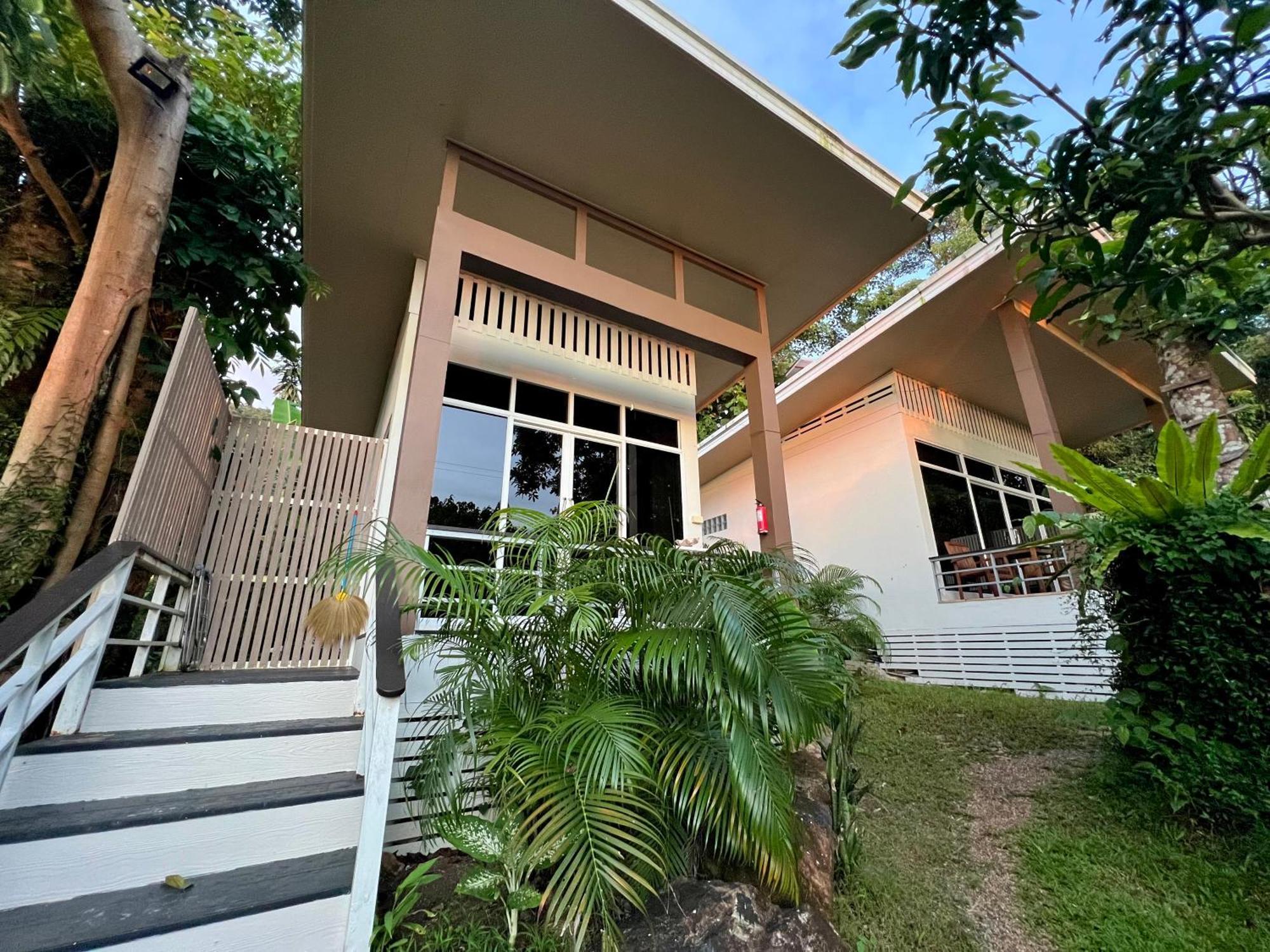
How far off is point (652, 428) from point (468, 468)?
1.95 meters

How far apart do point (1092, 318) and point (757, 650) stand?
10.9 ft

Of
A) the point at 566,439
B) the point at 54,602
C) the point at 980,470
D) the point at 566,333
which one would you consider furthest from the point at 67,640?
the point at 980,470

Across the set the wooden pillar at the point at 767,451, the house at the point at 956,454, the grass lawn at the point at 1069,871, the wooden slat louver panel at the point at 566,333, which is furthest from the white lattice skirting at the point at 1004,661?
the wooden slat louver panel at the point at 566,333

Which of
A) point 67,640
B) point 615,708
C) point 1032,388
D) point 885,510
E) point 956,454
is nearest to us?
point 67,640

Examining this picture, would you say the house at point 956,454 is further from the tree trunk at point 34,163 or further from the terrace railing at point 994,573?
the tree trunk at point 34,163

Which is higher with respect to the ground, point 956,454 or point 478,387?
point 956,454

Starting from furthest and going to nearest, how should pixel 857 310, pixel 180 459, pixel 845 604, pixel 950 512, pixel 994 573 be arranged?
pixel 857 310 < pixel 950 512 < pixel 994 573 < pixel 845 604 < pixel 180 459

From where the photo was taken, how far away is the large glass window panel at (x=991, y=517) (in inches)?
320

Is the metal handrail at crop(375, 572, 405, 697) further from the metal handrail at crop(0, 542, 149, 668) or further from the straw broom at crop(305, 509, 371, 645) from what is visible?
the straw broom at crop(305, 509, 371, 645)

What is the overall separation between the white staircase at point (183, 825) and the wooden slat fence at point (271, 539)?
3.73 ft

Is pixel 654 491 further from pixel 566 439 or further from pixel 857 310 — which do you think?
pixel 857 310

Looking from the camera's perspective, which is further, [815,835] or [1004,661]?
[1004,661]

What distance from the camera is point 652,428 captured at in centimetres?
524

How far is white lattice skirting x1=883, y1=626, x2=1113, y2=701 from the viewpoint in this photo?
507 cm
